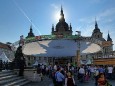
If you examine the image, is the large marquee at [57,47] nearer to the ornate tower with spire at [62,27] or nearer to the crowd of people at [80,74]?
the crowd of people at [80,74]

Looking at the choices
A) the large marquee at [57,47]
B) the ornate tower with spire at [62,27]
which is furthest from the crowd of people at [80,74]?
the ornate tower with spire at [62,27]

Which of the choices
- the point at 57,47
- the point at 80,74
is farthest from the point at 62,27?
the point at 80,74

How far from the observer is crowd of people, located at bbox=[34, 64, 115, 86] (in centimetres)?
1199

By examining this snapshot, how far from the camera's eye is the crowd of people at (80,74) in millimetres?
11988

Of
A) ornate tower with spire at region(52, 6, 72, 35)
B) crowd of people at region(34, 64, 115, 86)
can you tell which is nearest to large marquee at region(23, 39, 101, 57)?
crowd of people at region(34, 64, 115, 86)

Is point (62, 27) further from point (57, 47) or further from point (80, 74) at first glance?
point (80, 74)

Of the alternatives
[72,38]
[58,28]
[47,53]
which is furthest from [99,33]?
[72,38]

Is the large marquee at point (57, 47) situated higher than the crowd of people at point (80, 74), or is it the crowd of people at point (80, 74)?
the large marquee at point (57, 47)

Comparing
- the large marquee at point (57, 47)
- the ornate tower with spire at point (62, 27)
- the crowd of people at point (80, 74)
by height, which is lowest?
the crowd of people at point (80, 74)

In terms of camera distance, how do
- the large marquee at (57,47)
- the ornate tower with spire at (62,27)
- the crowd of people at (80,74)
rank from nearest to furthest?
the crowd of people at (80,74) → the large marquee at (57,47) → the ornate tower with spire at (62,27)

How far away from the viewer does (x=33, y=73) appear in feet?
74.0

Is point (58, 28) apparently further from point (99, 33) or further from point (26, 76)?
point (26, 76)

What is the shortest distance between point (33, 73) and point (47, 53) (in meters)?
34.7

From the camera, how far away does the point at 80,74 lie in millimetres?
25031
